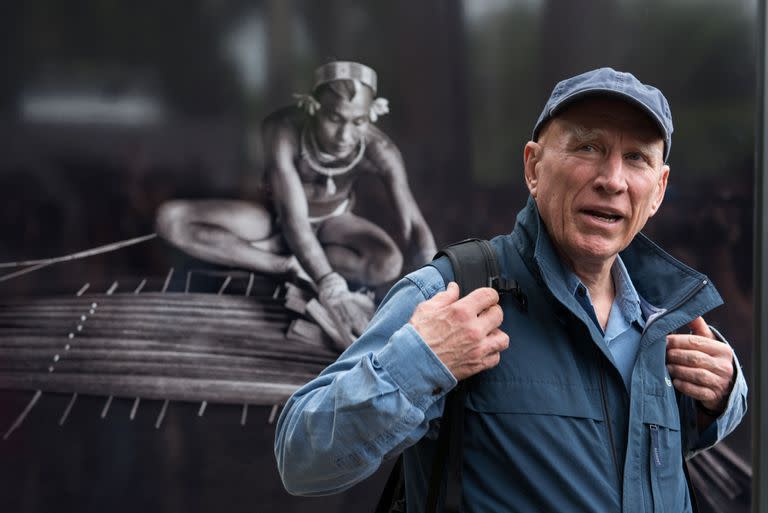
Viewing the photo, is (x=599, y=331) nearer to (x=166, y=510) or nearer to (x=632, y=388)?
(x=632, y=388)

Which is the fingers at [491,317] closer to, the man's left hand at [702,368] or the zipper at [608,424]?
the zipper at [608,424]

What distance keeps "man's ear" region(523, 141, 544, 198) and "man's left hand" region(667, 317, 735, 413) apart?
0.45 meters

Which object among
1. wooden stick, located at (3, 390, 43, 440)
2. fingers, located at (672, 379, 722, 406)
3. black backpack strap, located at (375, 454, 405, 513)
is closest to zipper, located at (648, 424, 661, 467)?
fingers, located at (672, 379, 722, 406)

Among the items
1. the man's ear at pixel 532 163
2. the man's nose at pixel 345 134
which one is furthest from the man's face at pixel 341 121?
the man's ear at pixel 532 163

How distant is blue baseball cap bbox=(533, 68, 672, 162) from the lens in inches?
55.9

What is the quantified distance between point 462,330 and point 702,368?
64 centimetres

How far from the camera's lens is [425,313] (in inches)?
51.9

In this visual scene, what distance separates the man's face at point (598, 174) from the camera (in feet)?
4.81

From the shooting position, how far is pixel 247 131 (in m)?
3.31

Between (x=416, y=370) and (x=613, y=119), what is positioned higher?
(x=613, y=119)

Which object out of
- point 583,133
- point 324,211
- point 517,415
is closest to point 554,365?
point 517,415

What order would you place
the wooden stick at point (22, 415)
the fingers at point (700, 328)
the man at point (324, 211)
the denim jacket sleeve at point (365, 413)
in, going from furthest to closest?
the man at point (324, 211) < the wooden stick at point (22, 415) < the fingers at point (700, 328) < the denim jacket sleeve at point (365, 413)

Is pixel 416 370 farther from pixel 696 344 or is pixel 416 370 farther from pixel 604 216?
pixel 696 344

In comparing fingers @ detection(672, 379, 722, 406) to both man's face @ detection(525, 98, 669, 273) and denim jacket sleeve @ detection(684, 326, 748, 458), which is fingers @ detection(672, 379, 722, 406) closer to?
denim jacket sleeve @ detection(684, 326, 748, 458)
